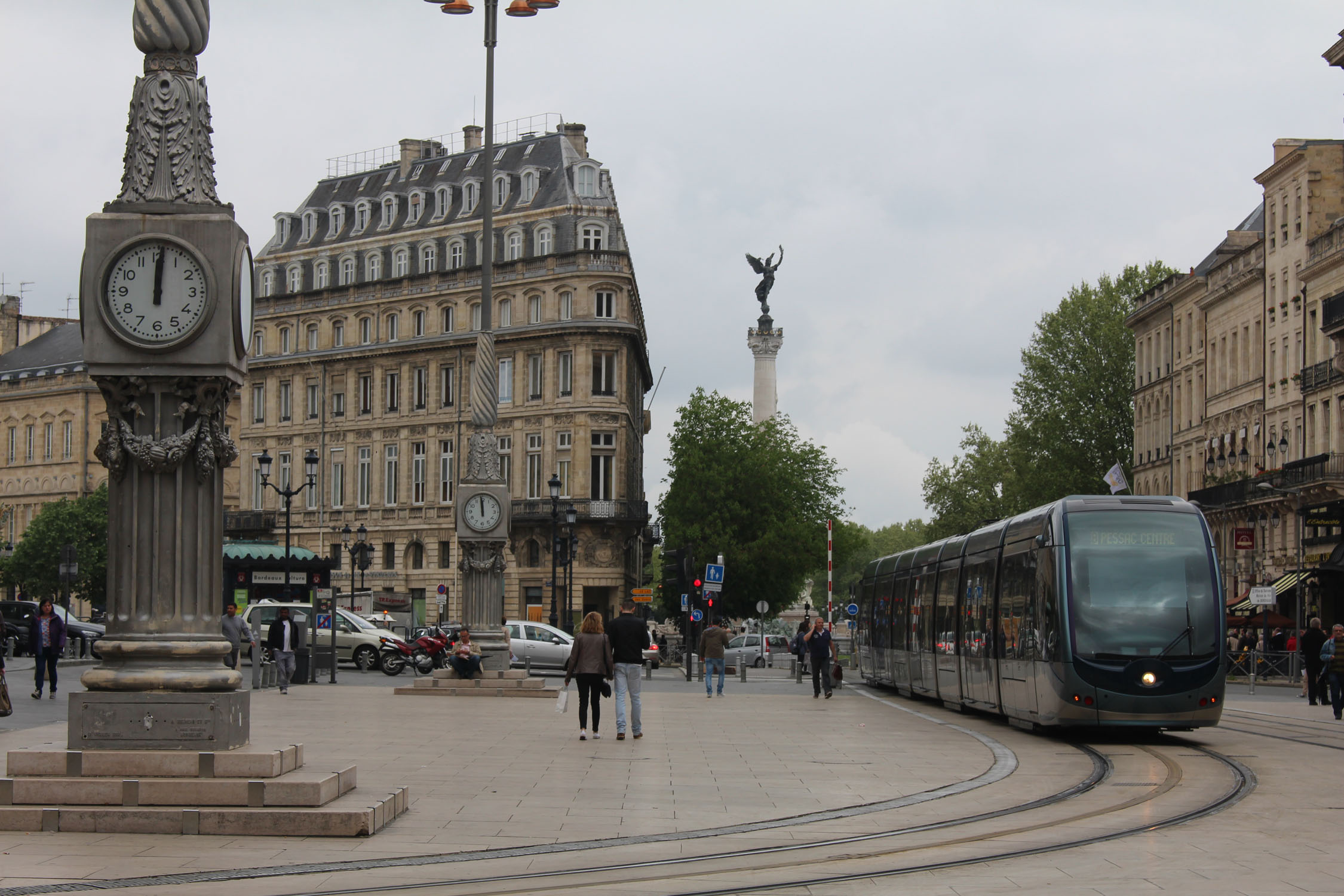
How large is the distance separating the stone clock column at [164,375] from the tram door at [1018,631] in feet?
45.1

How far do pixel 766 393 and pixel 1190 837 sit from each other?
88.4m

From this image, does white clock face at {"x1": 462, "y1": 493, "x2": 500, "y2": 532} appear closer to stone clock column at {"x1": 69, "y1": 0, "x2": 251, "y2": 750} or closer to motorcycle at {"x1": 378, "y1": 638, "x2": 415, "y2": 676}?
motorcycle at {"x1": 378, "y1": 638, "x2": 415, "y2": 676}

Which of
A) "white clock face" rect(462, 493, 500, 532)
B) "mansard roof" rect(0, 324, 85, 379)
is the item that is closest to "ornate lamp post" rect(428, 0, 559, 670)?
"white clock face" rect(462, 493, 500, 532)

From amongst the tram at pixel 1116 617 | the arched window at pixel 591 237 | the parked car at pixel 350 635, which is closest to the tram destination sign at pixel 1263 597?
the parked car at pixel 350 635

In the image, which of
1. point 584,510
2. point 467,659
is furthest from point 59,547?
point 467,659

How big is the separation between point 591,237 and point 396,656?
40744 mm

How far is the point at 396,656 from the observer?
45.8 meters

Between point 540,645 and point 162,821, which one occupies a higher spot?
point 162,821

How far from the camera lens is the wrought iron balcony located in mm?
80938

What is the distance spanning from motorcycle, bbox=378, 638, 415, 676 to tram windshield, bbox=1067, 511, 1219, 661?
2647 centimetres

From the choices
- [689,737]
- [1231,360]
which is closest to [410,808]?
[689,737]

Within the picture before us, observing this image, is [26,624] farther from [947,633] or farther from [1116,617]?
[1116,617]

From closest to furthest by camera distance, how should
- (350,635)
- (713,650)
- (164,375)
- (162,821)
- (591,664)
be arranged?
(162,821) → (164,375) → (591,664) → (713,650) → (350,635)

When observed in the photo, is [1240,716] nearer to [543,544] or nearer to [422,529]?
[543,544]
